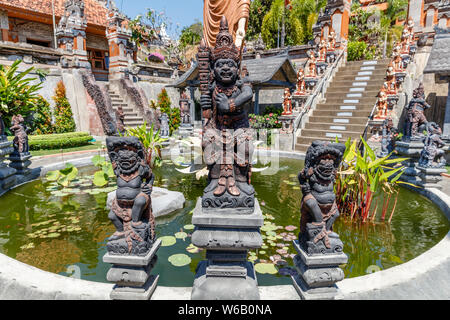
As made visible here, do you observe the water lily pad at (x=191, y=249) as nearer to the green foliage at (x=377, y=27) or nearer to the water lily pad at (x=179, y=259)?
the water lily pad at (x=179, y=259)

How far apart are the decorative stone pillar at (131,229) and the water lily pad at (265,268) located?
4.12 feet

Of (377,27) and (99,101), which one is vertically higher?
(377,27)

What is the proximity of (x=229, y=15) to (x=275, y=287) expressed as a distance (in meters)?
5.83

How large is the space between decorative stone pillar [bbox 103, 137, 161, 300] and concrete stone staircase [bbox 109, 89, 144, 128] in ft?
44.1

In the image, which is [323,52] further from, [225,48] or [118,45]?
[225,48]

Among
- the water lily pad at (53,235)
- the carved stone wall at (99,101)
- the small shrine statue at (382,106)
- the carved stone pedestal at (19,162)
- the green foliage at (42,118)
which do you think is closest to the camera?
the water lily pad at (53,235)

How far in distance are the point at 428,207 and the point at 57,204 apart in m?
6.95

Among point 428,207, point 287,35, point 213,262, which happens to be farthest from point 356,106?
point 287,35

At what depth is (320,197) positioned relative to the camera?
8.30ft

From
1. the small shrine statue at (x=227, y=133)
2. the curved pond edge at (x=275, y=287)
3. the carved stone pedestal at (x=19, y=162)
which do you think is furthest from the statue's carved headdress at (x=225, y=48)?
the carved stone pedestal at (x=19, y=162)

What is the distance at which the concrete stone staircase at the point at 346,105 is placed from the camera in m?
10.7

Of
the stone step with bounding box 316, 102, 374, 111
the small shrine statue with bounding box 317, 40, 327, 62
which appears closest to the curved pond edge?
the stone step with bounding box 316, 102, 374, 111

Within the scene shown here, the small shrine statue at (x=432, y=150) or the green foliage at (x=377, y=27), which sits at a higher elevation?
the green foliage at (x=377, y=27)

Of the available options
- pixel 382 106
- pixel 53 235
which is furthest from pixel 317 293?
pixel 382 106
